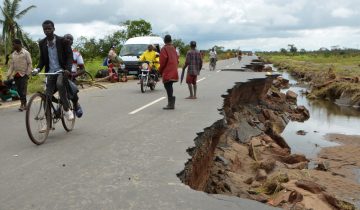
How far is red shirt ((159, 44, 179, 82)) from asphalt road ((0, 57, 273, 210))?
3.18 ft

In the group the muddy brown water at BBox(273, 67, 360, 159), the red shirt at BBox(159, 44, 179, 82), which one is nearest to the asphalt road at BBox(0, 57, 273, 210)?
the red shirt at BBox(159, 44, 179, 82)

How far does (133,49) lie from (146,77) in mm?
8789

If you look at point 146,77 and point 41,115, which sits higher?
point 41,115

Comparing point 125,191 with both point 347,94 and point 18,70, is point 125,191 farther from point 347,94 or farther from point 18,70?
point 347,94

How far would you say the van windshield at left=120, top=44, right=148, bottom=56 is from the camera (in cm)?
2467

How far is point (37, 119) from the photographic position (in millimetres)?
7098

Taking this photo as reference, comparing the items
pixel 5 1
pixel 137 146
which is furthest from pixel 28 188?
pixel 5 1

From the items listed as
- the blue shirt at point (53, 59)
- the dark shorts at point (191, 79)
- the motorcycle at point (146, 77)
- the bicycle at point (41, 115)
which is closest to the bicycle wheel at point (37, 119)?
the bicycle at point (41, 115)

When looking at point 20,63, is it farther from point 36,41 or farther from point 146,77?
point 36,41

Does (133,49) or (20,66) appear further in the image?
(133,49)

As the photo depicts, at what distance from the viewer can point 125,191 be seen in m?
4.86

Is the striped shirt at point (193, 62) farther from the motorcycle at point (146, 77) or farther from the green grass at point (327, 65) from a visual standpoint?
the green grass at point (327, 65)

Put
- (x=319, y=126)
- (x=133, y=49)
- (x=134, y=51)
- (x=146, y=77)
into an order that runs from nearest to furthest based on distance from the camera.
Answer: (x=146, y=77) → (x=319, y=126) → (x=134, y=51) → (x=133, y=49)

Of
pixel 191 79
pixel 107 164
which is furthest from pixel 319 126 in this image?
pixel 107 164
